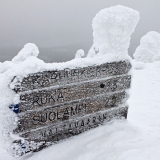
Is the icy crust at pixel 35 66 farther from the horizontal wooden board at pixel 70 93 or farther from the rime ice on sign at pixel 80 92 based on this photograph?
the horizontal wooden board at pixel 70 93

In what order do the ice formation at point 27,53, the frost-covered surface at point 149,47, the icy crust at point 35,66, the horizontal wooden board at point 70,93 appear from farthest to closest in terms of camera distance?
the frost-covered surface at point 149,47 < the ice formation at point 27,53 < the horizontal wooden board at point 70,93 < the icy crust at point 35,66

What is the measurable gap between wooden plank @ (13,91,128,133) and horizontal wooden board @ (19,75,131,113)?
0.34ft

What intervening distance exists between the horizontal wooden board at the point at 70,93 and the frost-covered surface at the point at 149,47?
64.0 ft

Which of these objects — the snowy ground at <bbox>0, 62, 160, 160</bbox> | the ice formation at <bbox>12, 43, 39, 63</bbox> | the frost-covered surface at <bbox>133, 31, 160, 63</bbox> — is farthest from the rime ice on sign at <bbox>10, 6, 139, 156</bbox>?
the frost-covered surface at <bbox>133, 31, 160, 63</bbox>

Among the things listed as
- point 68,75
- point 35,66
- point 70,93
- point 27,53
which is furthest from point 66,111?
point 27,53

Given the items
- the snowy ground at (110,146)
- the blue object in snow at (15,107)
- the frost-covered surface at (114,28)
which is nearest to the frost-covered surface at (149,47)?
the snowy ground at (110,146)

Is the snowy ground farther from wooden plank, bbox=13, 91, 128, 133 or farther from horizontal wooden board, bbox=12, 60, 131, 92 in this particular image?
horizontal wooden board, bbox=12, 60, 131, 92

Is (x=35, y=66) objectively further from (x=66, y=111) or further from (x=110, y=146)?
(x=110, y=146)

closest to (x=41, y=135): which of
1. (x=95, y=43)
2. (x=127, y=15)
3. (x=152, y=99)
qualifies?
(x=95, y=43)

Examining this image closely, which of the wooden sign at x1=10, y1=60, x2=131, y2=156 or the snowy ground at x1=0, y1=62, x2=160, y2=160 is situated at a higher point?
the wooden sign at x1=10, y1=60, x2=131, y2=156

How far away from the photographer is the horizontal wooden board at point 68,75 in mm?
2950

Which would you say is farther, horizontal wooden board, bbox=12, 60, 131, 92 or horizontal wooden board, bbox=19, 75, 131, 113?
horizontal wooden board, bbox=19, 75, 131, 113

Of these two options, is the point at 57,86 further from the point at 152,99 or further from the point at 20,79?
the point at 152,99

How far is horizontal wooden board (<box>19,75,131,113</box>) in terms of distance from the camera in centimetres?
→ 306
